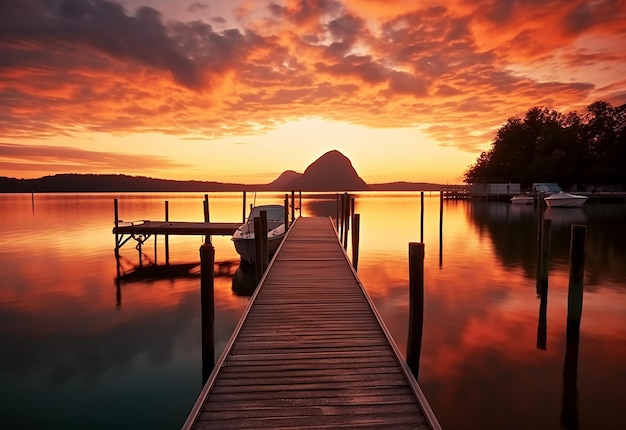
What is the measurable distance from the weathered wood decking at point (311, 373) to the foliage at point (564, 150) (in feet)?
249

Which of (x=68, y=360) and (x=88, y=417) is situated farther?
(x=68, y=360)

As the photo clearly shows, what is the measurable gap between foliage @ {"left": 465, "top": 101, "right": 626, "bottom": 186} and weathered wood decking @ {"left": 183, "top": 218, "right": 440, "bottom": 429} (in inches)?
2985

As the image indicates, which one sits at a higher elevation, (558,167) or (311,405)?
(558,167)

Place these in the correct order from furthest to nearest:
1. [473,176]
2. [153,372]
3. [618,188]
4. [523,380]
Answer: [473,176], [618,188], [153,372], [523,380]

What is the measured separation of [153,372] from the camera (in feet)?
29.1

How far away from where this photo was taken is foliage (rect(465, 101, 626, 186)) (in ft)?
223

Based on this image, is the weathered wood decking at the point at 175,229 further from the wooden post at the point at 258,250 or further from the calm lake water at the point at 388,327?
the wooden post at the point at 258,250

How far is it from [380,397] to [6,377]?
8296 millimetres

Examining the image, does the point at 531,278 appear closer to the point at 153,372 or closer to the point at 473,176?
the point at 153,372

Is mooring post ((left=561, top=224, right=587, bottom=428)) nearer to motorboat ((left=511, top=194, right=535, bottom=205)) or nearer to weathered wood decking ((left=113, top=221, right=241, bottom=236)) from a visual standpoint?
weathered wood decking ((left=113, top=221, right=241, bottom=236))

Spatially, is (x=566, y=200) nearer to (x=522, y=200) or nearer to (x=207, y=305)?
(x=522, y=200)

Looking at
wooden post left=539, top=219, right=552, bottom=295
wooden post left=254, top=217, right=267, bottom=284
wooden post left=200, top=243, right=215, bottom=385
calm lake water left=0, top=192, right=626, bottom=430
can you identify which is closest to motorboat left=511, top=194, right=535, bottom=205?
calm lake water left=0, top=192, right=626, bottom=430

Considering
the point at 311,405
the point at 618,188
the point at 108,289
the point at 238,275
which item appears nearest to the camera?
the point at 311,405

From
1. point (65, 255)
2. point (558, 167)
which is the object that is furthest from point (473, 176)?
point (65, 255)
